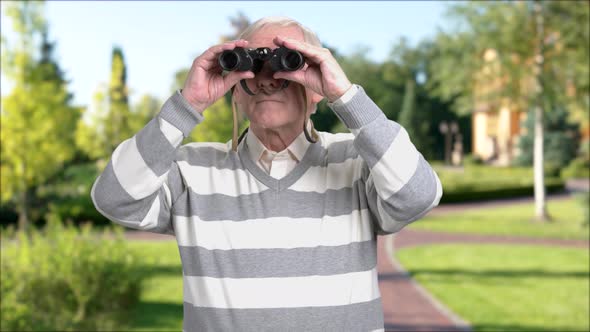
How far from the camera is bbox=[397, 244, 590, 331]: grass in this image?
840 cm

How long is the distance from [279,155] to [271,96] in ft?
0.62

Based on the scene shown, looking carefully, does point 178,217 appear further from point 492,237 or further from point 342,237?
point 492,237

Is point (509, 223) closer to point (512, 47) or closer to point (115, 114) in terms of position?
point (512, 47)

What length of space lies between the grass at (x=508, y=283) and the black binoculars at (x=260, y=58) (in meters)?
6.78

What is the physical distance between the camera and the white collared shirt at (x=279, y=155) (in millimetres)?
2037

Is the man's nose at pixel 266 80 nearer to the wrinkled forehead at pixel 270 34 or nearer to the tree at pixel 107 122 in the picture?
the wrinkled forehead at pixel 270 34

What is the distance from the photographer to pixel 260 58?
1930 mm

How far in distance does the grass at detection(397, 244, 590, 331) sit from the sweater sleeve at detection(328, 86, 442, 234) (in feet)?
21.5

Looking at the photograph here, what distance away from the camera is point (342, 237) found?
6.49 ft

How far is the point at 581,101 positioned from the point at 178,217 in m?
19.0

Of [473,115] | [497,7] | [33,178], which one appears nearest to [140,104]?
[33,178]

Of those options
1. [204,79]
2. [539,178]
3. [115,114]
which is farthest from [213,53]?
[115,114]

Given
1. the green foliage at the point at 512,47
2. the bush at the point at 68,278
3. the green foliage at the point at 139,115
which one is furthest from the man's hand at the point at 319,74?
the green foliage at the point at 139,115

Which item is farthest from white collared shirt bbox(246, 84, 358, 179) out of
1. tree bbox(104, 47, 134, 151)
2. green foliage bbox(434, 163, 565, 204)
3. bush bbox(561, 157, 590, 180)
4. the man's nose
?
bush bbox(561, 157, 590, 180)
